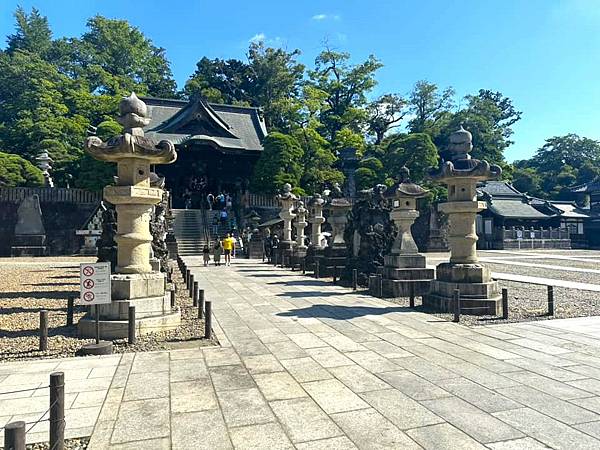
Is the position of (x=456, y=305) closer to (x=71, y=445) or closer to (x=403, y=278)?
(x=403, y=278)

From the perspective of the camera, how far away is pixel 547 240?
44531mm

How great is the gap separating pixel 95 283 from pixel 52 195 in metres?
30.1

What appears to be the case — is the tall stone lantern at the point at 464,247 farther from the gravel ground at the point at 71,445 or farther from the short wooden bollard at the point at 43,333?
the short wooden bollard at the point at 43,333

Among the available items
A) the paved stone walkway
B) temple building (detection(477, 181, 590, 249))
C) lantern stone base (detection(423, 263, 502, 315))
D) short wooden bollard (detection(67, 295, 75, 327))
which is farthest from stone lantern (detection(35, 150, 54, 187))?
temple building (detection(477, 181, 590, 249))

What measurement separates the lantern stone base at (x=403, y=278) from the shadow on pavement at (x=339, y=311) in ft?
5.56

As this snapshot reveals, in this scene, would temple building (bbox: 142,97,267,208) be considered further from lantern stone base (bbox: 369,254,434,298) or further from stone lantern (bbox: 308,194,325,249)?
lantern stone base (bbox: 369,254,434,298)

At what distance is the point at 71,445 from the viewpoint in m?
3.79

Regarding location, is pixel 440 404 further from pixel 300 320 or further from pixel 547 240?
pixel 547 240

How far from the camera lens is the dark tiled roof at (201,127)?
3722 cm

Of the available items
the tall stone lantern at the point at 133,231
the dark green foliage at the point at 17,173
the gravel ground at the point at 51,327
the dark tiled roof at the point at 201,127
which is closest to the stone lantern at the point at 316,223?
the gravel ground at the point at 51,327

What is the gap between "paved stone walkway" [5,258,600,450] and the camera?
154 inches

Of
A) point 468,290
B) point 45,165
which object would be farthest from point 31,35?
point 468,290

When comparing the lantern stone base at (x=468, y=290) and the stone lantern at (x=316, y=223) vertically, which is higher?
the stone lantern at (x=316, y=223)

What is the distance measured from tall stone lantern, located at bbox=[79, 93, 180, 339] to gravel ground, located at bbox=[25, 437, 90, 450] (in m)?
3.91
